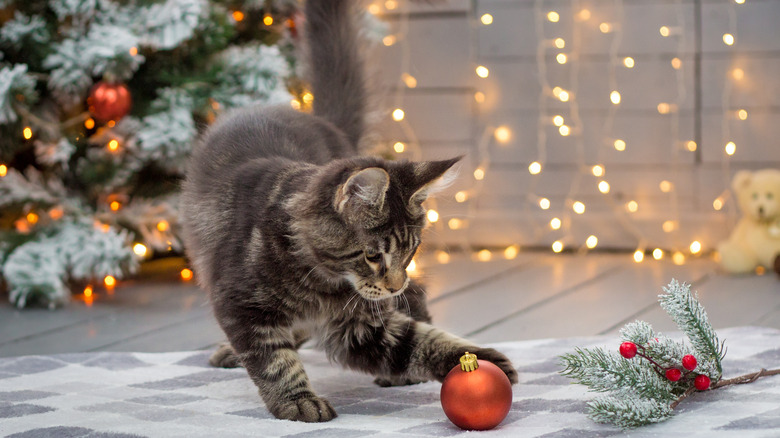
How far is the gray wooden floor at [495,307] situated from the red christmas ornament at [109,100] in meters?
0.55

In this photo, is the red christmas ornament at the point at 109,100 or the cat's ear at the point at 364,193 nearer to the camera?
the cat's ear at the point at 364,193

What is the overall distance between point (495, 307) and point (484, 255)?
82 centimetres

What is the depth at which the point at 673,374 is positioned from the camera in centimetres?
150

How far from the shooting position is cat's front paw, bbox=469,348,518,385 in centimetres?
163

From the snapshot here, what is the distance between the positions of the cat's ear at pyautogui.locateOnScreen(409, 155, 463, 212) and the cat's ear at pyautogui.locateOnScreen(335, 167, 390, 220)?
68 mm

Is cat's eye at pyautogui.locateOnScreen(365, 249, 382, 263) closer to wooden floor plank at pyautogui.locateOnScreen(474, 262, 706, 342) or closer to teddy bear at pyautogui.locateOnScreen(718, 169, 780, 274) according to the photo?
wooden floor plank at pyautogui.locateOnScreen(474, 262, 706, 342)

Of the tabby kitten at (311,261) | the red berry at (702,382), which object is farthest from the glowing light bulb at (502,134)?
the red berry at (702,382)

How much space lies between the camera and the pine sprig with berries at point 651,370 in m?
1.41

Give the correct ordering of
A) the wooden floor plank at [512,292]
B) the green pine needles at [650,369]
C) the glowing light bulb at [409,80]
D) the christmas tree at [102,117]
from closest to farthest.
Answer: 1. the green pine needles at [650,369]
2. the wooden floor plank at [512,292]
3. the christmas tree at [102,117]
4. the glowing light bulb at [409,80]

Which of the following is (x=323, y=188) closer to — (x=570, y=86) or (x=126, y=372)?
(x=126, y=372)

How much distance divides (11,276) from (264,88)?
89 centimetres

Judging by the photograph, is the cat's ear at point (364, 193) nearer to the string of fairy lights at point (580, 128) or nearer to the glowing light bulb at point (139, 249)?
the glowing light bulb at point (139, 249)

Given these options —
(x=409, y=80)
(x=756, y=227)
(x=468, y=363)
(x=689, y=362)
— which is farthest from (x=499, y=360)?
(x=409, y=80)

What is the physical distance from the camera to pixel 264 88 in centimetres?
277
